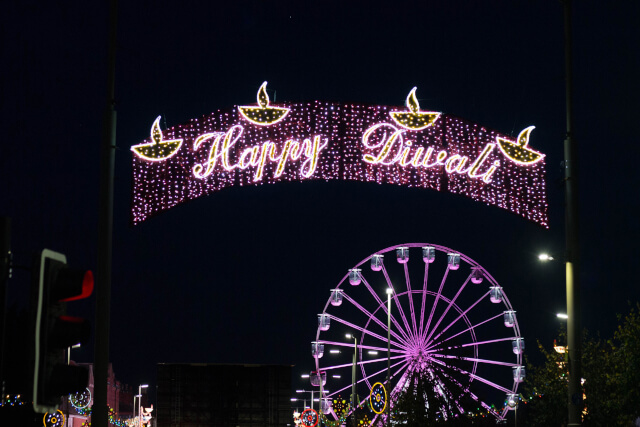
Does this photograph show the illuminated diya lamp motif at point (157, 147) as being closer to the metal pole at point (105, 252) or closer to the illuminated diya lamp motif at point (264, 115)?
the illuminated diya lamp motif at point (264, 115)

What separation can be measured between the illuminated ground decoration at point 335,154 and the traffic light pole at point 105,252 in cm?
795

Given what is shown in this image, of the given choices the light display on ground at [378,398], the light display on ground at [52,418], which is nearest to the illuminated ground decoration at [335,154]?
the light display on ground at [52,418]

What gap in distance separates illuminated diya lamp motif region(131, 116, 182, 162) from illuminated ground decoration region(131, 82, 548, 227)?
0.02m

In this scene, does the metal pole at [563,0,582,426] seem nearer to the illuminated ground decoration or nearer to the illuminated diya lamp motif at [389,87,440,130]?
the illuminated diya lamp motif at [389,87,440,130]

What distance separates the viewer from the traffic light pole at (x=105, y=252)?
35.9ft

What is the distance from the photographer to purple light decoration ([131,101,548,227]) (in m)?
20.4

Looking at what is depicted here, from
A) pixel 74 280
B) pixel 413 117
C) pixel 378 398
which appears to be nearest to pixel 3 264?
pixel 74 280

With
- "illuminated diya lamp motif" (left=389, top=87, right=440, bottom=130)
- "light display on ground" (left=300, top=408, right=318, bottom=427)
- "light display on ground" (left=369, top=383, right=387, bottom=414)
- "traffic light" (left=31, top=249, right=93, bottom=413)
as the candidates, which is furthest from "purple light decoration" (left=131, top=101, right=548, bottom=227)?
"light display on ground" (left=300, top=408, right=318, bottom=427)

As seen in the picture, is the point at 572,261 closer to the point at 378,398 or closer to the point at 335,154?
the point at 335,154

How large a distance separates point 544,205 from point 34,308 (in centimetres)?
1631

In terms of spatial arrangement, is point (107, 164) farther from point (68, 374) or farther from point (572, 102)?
point (572, 102)

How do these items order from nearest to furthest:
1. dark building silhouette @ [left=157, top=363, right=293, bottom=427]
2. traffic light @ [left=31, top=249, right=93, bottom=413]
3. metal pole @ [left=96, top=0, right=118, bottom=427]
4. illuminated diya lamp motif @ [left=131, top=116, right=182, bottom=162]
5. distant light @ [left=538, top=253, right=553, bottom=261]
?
traffic light @ [left=31, top=249, right=93, bottom=413] → metal pole @ [left=96, top=0, right=118, bottom=427] → distant light @ [left=538, top=253, right=553, bottom=261] → illuminated diya lamp motif @ [left=131, top=116, right=182, bottom=162] → dark building silhouette @ [left=157, top=363, right=293, bottom=427]

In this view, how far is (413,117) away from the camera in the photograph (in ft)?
69.1

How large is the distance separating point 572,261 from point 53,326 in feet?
32.5
